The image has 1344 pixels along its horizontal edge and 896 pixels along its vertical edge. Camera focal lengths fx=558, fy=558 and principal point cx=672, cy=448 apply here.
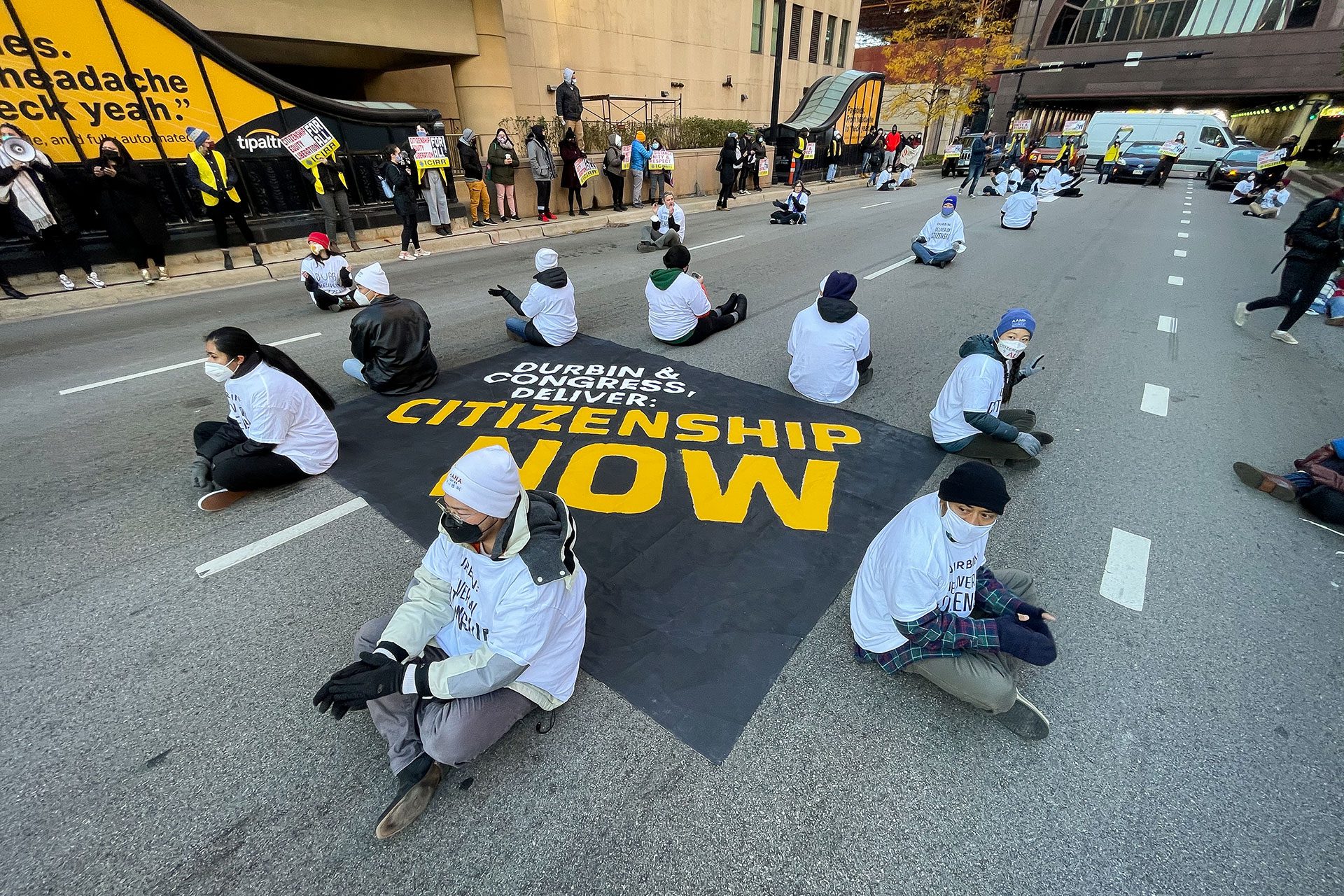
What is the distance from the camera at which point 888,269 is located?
11.2 meters

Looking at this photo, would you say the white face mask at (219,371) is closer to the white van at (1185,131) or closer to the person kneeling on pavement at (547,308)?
the person kneeling on pavement at (547,308)

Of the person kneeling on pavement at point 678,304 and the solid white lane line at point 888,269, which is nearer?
the person kneeling on pavement at point 678,304

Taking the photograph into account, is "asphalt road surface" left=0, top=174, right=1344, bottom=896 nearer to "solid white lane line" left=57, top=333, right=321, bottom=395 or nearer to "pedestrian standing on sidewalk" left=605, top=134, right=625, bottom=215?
"solid white lane line" left=57, top=333, right=321, bottom=395

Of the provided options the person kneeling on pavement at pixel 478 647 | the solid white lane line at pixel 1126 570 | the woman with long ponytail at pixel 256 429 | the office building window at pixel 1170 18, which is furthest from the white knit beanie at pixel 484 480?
the office building window at pixel 1170 18

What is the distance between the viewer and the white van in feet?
92.4

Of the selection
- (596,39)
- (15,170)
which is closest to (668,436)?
(15,170)

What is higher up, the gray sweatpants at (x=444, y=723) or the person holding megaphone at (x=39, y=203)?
the person holding megaphone at (x=39, y=203)

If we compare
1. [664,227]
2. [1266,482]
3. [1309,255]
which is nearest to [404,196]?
[664,227]

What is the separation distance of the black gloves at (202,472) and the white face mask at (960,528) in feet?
16.7

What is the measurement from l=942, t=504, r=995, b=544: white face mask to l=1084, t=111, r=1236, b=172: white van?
38.4 meters

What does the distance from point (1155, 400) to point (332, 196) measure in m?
14.9

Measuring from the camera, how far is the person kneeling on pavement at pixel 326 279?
8.35 m

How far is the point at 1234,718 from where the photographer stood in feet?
8.83

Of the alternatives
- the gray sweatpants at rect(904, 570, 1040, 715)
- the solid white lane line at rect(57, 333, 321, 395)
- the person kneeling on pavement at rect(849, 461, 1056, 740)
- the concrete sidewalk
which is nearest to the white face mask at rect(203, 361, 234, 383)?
the solid white lane line at rect(57, 333, 321, 395)
